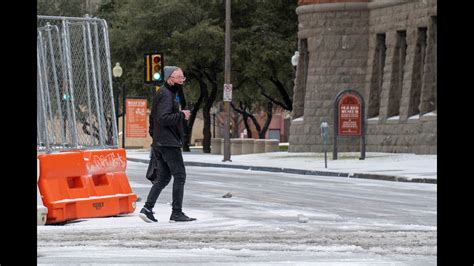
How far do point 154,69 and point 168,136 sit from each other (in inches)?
614

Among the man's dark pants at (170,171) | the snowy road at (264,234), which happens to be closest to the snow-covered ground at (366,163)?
the snowy road at (264,234)

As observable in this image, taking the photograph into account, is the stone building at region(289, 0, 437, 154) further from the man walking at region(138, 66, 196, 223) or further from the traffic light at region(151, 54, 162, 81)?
the man walking at region(138, 66, 196, 223)

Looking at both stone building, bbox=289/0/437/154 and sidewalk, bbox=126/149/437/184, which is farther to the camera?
stone building, bbox=289/0/437/154

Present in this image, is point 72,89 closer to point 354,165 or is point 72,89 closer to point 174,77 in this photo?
point 174,77

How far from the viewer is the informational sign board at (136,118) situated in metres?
50.5

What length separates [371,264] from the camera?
36.0 feet

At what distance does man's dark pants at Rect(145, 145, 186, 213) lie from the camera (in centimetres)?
1491

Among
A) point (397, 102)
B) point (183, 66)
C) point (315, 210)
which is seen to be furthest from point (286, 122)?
point (315, 210)

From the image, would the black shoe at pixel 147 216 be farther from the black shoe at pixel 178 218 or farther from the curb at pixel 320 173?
the curb at pixel 320 173

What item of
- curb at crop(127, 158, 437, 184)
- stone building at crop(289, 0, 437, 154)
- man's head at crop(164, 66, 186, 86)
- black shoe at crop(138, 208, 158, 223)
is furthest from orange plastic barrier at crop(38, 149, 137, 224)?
stone building at crop(289, 0, 437, 154)

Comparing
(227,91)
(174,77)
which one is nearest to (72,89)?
(174,77)
